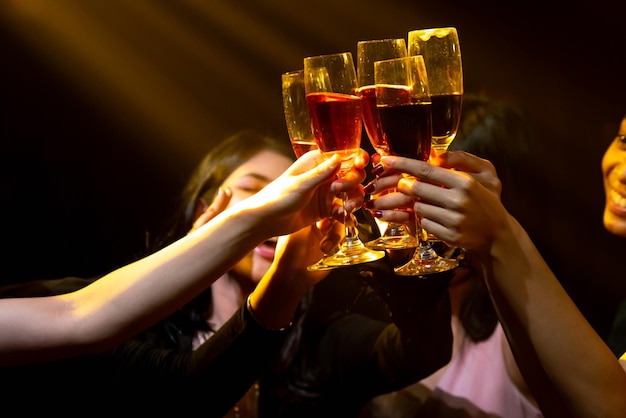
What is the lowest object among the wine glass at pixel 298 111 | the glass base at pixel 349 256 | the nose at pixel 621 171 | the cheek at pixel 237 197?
the nose at pixel 621 171

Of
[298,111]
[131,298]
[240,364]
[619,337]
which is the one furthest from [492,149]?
[131,298]

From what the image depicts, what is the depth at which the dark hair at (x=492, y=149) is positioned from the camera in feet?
7.92

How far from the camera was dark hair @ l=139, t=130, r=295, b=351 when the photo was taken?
8.36 feet

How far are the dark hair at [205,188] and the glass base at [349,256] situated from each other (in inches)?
35.5

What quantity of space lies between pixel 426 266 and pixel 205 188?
3.78 feet

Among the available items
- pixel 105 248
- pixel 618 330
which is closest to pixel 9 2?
pixel 105 248

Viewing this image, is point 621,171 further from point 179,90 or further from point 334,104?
point 179,90

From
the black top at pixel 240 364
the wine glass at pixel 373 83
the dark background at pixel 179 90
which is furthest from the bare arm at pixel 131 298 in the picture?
the dark background at pixel 179 90

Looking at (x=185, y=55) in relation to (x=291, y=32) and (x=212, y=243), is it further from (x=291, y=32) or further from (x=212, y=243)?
(x=212, y=243)

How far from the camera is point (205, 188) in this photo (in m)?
2.62

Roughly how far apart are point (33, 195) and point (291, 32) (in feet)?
4.74

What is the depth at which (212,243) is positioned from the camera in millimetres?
1634

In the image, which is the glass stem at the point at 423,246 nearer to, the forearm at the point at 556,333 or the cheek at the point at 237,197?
the forearm at the point at 556,333

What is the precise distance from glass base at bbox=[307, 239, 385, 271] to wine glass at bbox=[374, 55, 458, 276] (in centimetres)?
26
